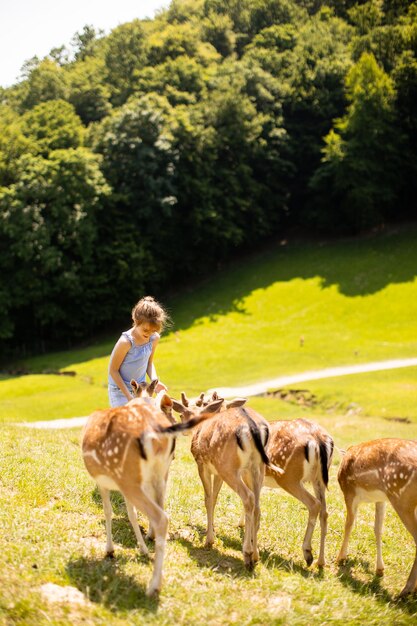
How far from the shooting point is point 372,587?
23.2 feet

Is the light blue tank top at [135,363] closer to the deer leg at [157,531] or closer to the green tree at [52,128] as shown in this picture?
the deer leg at [157,531]

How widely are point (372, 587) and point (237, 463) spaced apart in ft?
7.20

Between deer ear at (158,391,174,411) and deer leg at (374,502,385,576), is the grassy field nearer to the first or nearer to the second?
deer leg at (374,502,385,576)

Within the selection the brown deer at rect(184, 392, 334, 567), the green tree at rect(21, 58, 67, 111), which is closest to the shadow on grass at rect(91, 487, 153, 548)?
the brown deer at rect(184, 392, 334, 567)

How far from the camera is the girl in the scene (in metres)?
8.32

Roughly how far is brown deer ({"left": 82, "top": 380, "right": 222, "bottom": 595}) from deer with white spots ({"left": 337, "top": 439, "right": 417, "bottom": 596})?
2705 mm

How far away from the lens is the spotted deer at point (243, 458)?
6.93 metres

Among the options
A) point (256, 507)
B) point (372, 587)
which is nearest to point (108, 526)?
point (256, 507)

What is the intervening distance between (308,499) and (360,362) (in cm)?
2643

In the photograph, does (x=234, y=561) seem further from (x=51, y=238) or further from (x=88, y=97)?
(x=88, y=97)

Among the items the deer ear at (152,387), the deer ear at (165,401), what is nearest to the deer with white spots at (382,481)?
the deer ear at (165,401)

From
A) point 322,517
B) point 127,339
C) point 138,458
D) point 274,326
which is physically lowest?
point 274,326

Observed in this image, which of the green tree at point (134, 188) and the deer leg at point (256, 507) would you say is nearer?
the deer leg at point (256, 507)

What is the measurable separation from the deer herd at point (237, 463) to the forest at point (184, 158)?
3512 centimetres
